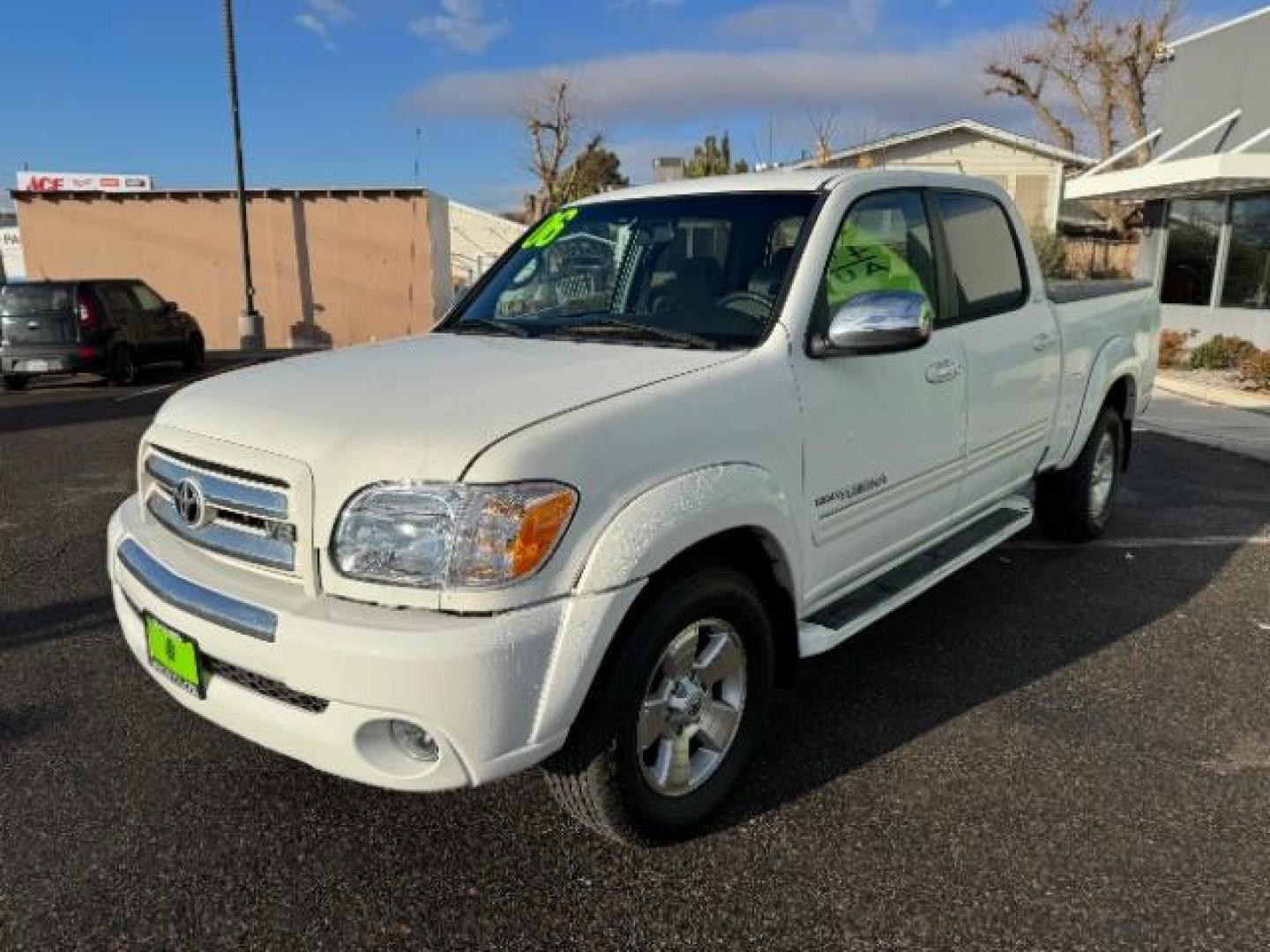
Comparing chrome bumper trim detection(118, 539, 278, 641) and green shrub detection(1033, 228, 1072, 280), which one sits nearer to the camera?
chrome bumper trim detection(118, 539, 278, 641)

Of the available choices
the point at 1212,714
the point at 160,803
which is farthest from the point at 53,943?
the point at 1212,714

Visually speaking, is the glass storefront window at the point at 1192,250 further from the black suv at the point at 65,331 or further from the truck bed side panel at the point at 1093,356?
the black suv at the point at 65,331

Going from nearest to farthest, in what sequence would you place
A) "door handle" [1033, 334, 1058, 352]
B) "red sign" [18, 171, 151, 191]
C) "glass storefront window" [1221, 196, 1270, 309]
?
"door handle" [1033, 334, 1058, 352]
"glass storefront window" [1221, 196, 1270, 309]
"red sign" [18, 171, 151, 191]

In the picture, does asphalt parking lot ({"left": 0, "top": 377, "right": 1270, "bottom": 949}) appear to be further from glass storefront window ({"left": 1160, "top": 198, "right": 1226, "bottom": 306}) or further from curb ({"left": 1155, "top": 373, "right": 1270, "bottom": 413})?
glass storefront window ({"left": 1160, "top": 198, "right": 1226, "bottom": 306})

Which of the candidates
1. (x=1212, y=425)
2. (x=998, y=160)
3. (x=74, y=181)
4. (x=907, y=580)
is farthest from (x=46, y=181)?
(x=907, y=580)

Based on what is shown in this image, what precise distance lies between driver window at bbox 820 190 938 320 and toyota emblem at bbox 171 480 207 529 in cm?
191

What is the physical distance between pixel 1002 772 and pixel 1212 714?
991mm

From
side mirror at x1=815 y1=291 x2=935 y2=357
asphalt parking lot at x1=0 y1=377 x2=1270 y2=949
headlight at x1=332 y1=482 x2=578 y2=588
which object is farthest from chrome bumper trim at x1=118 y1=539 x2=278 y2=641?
side mirror at x1=815 y1=291 x2=935 y2=357

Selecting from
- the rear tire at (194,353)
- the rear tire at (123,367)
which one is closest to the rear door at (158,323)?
the rear tire at (194,353)

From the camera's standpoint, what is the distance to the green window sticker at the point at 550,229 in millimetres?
3947

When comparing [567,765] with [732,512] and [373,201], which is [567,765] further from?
[373,201]

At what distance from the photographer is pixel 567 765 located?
7.79 feet

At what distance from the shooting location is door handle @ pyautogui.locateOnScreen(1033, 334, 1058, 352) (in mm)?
4234

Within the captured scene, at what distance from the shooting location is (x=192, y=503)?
2.52 m
